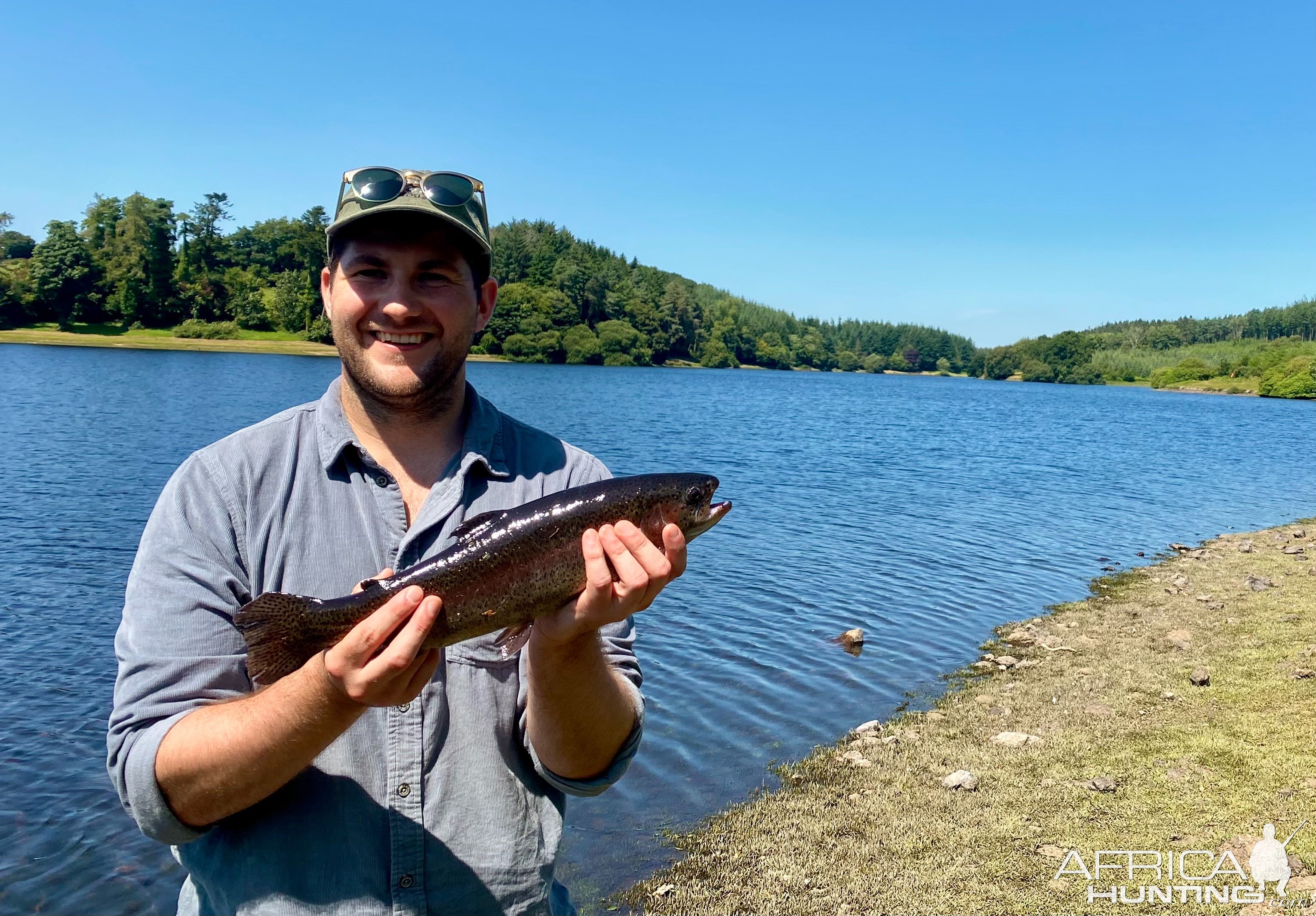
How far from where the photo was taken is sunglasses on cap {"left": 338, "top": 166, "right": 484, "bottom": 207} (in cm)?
313

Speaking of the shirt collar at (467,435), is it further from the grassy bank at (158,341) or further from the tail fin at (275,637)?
the grassy bank at (158,341)

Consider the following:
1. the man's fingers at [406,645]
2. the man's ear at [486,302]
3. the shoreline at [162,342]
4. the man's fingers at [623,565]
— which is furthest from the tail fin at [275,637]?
the shoreline at [162,342]

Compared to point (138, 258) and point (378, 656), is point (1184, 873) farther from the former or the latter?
point (138, 258)

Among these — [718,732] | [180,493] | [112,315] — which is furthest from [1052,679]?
[112,315]

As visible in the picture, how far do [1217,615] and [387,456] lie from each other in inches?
629

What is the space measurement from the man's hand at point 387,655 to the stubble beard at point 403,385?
0.81 metres

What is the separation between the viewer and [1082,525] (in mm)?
26328

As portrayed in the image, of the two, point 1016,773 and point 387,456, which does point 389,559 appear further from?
point 1016,773

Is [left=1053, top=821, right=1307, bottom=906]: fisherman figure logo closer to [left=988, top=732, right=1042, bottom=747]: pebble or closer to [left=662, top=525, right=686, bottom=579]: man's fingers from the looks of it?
[left=988, top=732, right=1042, bottom=747]: pebble

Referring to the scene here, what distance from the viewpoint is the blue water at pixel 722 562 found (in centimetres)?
864

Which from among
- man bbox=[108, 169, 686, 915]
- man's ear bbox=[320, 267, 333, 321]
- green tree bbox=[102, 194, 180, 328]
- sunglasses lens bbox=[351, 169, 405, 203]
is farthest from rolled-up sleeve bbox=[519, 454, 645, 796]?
green tree bbox=[102, 194, 180, 328]

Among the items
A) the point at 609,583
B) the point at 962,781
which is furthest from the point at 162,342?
the point at 609,583

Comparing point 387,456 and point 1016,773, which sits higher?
point 387,456

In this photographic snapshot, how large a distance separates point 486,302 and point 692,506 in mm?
1207
